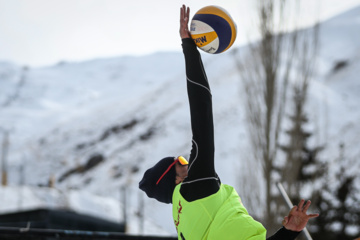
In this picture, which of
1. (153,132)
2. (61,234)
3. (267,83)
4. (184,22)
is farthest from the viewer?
(153,132)

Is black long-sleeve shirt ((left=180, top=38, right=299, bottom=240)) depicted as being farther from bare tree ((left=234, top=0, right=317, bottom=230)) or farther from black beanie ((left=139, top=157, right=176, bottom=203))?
bare tree ((left=234, top=0, right=317, bottom=230))

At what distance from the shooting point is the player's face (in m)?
1.84

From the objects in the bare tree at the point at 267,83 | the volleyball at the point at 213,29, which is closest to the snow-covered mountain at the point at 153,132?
the bare tree at the point at 267,83

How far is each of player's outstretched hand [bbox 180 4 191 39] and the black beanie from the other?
69 centimetres

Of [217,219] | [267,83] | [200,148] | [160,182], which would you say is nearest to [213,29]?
[200,148]

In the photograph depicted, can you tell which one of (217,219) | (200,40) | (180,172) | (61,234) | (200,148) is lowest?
(61,234)

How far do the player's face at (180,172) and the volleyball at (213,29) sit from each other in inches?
25.7

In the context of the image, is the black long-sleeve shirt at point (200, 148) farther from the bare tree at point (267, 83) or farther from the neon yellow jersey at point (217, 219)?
the bare tree at point (267, 83)

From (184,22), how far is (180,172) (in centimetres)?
79

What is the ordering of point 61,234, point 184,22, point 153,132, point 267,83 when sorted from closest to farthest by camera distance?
point 184,22, point 61,234, point 267,83, point 153,132

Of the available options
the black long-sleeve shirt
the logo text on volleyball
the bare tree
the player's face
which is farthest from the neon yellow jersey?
the bare tree

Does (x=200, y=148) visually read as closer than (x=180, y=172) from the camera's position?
Yes

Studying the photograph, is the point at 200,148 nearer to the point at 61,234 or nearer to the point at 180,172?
the point at 180,172

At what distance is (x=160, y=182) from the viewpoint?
1.86 m
